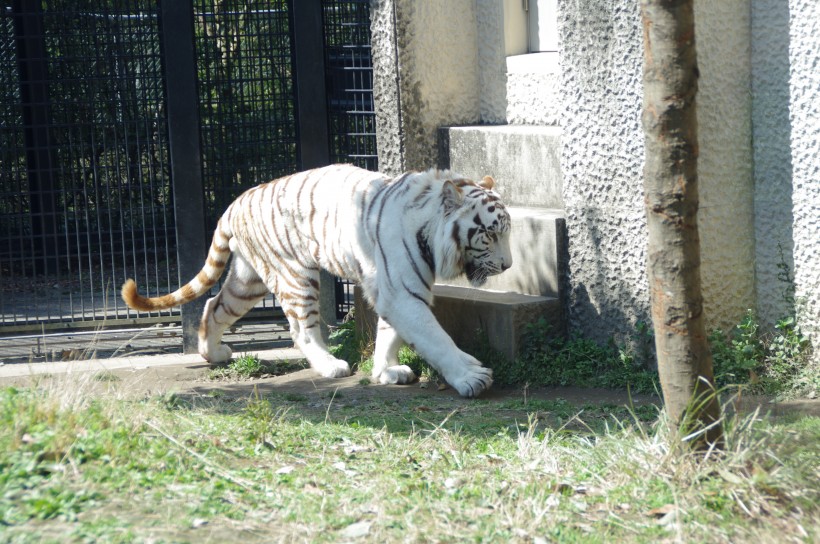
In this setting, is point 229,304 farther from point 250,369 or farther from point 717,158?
point 717,158

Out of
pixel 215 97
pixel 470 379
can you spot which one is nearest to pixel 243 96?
pixel 215 97

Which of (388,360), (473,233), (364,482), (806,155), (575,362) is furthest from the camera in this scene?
(388,360)

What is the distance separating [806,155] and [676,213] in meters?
2.21

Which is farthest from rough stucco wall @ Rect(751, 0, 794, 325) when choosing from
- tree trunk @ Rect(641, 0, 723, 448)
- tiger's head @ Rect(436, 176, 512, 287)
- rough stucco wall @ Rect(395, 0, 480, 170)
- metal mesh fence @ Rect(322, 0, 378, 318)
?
metal mesh fence @ Rect(322, 0, 378, 318)

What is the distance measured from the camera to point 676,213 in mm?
3795

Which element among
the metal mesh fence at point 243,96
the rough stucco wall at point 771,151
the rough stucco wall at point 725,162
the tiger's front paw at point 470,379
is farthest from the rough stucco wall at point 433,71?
the rough stucco wall at point 771,151

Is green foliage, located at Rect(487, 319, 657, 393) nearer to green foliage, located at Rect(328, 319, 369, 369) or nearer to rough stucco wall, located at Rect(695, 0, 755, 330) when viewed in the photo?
rough stucco wall, located at Rect(695, 0, 755, 330)

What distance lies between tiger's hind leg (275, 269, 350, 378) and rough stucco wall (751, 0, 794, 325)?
2822 millimetres

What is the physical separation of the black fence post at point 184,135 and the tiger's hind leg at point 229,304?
434 millimetres

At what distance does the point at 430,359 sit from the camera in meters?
6.26

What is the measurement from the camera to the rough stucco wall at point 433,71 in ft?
24.3

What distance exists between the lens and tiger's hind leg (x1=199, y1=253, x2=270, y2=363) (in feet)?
24.6

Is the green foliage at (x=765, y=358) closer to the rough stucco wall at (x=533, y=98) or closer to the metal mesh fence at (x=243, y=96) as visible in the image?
the rough stucco wall at (x=533, y=98)

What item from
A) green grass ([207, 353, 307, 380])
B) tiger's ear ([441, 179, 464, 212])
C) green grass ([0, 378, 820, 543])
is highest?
tiger's ear ([441, 179, 464, 212])
